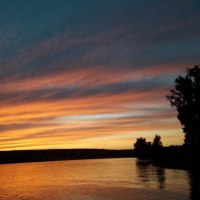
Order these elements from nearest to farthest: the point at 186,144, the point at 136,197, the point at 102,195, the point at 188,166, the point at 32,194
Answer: the point at 136,197, the point at 102,195, the point at 32,194, the point at 186,144, the point at 188,166

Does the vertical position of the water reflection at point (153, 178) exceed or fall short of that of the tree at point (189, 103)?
it falls short

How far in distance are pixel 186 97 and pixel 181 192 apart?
165ft

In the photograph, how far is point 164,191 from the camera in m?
55.3

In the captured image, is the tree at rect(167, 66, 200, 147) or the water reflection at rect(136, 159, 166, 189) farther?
the tree at rect(167, 66, 200, 147)

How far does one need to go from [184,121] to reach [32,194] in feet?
172

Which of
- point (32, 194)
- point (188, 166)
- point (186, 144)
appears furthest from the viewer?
point (188, 166)

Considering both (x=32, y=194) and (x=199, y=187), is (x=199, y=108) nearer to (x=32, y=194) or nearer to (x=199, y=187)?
(x=199, y=187)

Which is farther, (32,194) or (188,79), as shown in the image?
(188,79)

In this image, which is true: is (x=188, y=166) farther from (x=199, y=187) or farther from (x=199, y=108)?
(x=199, y=187)

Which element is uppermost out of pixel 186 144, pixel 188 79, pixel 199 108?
pixel 188 79

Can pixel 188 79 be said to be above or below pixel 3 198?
above

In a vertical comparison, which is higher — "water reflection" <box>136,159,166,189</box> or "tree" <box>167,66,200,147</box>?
"tree" <box>167,66,200,147</box>

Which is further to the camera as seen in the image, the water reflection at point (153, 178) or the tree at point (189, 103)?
the tree at point (189, 103)

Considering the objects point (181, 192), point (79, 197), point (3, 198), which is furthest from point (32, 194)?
point (181, 192)
